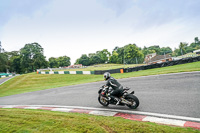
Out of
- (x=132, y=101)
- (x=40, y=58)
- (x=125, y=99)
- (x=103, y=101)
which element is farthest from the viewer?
(x=40, y=58)

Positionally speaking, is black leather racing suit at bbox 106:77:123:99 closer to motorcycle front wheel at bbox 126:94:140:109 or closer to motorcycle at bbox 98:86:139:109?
motorcycle at bbox 98:86:139:109

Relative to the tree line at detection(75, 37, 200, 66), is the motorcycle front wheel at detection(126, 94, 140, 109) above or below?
below

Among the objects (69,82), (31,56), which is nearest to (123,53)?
(31,56)

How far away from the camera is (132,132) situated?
126 inches

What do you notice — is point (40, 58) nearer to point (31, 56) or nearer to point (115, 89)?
point (31, 56)

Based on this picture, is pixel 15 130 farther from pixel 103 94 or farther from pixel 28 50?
pixel 28 50

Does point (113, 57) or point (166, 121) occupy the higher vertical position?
point (113, 57)

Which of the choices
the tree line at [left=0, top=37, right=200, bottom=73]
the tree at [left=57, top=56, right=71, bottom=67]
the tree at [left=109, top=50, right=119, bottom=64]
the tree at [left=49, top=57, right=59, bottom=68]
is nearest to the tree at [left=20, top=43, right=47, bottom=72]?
the tree line at [left=0, top=37, right=200, bottom=73]

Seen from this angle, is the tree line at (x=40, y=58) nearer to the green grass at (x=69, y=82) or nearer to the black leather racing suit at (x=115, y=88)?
the green grass at (x=69, y=82)

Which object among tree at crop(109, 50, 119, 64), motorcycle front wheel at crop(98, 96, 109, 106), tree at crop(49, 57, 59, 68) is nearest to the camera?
motorcycle front wheel at crop(98, 96, 109, 106)

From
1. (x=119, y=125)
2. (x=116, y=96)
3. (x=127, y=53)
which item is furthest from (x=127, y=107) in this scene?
(x=127, y=53)

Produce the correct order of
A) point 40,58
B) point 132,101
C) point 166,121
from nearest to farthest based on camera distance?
point 166,121 → point 132,101 → point 40,58

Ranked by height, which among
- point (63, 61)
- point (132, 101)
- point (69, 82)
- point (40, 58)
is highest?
point (63, 61)

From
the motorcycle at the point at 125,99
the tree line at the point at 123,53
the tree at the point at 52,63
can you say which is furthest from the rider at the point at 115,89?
the tree at the point at 52,63
